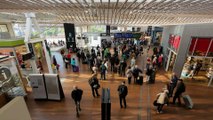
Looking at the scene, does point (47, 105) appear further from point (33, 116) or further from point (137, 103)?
point (137, 103)

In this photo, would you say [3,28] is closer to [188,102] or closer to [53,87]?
[53,87]

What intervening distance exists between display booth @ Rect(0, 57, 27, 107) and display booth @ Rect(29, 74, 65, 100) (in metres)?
0.62

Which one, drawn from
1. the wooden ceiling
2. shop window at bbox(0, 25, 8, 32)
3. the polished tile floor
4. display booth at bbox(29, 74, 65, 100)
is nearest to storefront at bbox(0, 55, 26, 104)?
display booth at bbox(29, 74, 65, 100)

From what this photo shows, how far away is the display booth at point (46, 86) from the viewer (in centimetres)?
629

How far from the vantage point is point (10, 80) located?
6.15m

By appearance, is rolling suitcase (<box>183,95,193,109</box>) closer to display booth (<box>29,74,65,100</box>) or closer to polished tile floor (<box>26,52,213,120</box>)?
polished tile floor (<box>26,52,213,120</box>)

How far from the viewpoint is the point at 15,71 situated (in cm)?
670

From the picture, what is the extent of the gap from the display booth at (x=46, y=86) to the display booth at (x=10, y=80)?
621 millimetres

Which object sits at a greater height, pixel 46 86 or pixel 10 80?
pixel 10 80

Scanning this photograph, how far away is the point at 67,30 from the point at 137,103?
45.0ft

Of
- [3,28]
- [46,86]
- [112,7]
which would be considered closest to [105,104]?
[112,7]

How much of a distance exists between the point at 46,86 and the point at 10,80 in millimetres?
1622

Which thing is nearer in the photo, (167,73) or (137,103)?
(137,103)

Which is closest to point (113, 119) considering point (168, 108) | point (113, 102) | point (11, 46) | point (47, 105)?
point (113, 102)
